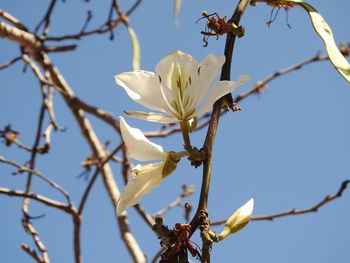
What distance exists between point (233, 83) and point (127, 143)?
132 mm

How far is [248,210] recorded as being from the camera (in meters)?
0.49

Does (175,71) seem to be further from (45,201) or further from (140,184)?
(45,201)

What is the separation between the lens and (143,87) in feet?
1.90

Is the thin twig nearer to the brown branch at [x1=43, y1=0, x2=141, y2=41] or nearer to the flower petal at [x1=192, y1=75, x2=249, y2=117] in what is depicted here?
the brown branch at [x1=43, y1=0, x2=141, y2=41]

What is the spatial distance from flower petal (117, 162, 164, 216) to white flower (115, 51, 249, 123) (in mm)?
87

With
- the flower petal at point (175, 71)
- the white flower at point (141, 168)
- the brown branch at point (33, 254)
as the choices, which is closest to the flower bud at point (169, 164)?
the white flower at point (141, 168)

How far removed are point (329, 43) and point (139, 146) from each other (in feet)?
0.79

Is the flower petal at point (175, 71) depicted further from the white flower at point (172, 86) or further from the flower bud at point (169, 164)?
the flower bud at point (169, 164)

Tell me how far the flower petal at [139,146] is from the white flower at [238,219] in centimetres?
10

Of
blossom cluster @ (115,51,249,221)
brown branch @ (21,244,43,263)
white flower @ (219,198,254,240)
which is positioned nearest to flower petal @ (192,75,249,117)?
blossom cluster @ (115,51,249,221)

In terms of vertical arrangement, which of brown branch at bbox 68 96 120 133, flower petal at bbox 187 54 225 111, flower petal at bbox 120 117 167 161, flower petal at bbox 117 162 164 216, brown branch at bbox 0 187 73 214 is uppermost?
brown branch at bbox 68 96 120 133

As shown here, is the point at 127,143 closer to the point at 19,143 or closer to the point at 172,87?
the point at 172,87

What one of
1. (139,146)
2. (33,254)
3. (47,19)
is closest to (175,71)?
(139,146)

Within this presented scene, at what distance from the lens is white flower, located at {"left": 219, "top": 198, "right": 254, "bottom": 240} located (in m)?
0.48
